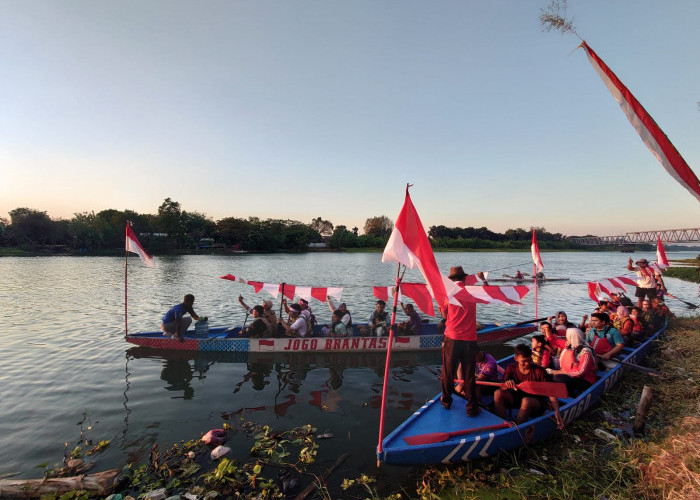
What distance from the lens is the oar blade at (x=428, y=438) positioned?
5.84 m

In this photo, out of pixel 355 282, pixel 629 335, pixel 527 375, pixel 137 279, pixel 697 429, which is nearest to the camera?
pixel 697 429

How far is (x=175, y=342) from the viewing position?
13.1 meters

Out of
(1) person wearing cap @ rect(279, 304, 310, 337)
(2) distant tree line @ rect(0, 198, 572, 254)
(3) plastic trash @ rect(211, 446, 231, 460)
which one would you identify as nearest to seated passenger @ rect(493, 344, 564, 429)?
(3) plastic trash @ rect(211, 446, 231, 460)

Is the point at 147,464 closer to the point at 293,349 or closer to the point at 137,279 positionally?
the point at 293,349

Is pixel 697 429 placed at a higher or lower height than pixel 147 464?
higher

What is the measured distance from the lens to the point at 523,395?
686 centimetres

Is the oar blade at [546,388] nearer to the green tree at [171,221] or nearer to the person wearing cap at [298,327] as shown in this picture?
the person wearing cap at [298,327]

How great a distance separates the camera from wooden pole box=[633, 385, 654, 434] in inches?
261

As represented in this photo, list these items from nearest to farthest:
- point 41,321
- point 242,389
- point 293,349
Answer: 1. point 242,389
2. point 293,349
3. point 41,321

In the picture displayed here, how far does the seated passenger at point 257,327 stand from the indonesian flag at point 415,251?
8536mm

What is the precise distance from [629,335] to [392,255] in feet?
35.4

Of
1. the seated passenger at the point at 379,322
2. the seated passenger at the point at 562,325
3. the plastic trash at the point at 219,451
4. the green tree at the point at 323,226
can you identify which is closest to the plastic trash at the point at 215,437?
the plastic trash at the point at 219,451

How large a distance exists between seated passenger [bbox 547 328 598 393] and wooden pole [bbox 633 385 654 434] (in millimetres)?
1127

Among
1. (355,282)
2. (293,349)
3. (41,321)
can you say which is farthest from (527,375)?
(355,282)
